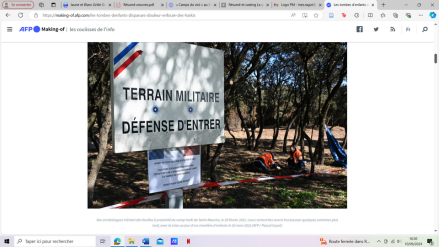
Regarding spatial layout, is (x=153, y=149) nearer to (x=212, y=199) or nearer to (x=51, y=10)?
(x=51, y=10)

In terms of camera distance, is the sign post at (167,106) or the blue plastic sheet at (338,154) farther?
the blue plastic sheet at (338,154)

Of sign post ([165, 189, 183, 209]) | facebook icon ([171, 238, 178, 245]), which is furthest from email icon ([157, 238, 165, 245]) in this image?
sign post ([165, 189, 183, 209])

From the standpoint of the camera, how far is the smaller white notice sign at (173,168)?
2.73 m

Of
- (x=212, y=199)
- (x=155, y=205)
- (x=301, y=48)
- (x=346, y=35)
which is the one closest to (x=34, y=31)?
(x=346, y=35)

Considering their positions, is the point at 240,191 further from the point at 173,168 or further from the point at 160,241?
the point at 160,241

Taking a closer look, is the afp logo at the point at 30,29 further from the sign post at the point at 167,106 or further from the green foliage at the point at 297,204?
the green foliage at the point at 297,204

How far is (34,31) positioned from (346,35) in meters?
3.44

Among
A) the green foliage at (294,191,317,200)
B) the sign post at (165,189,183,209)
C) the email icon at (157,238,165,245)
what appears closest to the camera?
the email icon at (157,238,165,245)

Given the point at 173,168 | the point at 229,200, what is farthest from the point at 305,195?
the point at 173,168

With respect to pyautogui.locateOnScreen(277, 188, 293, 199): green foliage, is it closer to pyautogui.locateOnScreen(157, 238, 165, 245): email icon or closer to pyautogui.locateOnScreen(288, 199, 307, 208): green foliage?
pyautogui.locateOnScreen(288, 199, 307, 208): green foliage

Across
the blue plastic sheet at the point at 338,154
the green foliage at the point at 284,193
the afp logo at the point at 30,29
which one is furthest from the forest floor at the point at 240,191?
the afp logo at the point at 30,29

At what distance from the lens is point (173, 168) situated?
2879 mm

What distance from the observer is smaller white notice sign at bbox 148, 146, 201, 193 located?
2.73m

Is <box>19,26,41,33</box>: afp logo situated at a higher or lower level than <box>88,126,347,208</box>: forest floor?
higher
